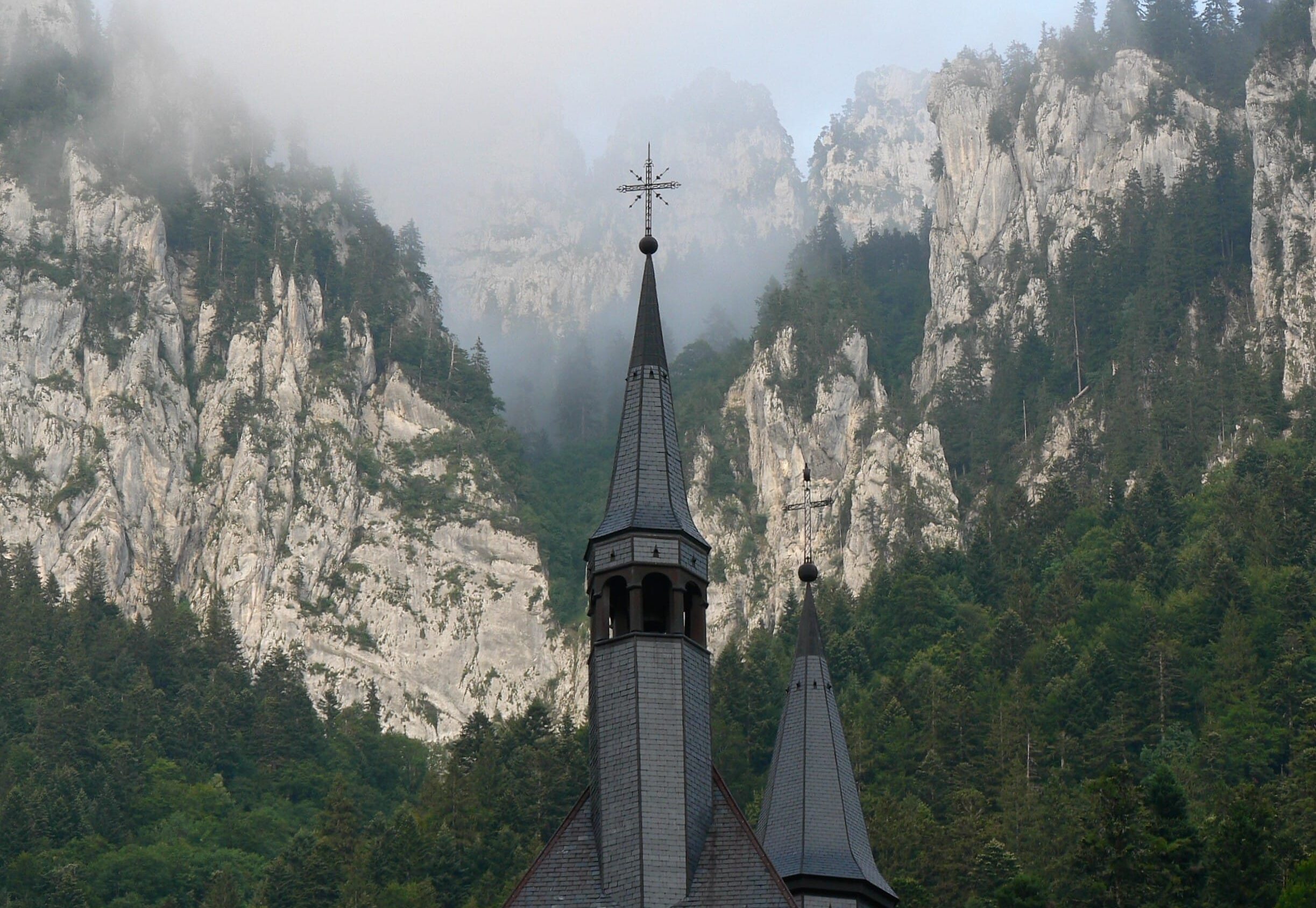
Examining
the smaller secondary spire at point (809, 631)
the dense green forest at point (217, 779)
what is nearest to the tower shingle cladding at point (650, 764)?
the smaller secondary spire at point (809, 631)

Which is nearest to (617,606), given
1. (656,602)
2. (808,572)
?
(656,602)

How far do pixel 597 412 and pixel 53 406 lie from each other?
45.9m

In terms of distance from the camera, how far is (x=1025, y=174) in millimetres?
143875

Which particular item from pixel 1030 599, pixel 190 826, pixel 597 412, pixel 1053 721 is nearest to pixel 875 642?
pixel 1030 599

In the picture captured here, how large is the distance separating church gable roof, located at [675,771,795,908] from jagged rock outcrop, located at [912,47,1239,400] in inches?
4084

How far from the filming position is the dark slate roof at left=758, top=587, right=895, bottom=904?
3666 cm

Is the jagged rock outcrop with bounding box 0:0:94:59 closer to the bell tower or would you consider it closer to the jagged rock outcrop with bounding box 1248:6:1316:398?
the jagged rock outcrop with bounding box 1248:6:1316:398

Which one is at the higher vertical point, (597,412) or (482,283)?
(482,283)

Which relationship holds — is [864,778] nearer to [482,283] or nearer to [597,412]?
[597,412]

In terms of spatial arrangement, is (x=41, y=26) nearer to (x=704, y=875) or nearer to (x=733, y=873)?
(x=704, y=875)

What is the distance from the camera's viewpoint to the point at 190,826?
87.1 meters

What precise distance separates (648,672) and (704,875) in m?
3.26

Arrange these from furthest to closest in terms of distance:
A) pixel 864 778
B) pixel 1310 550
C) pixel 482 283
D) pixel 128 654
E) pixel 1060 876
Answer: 1. pixel 482 283
2. pixel 128 654
3. pixel 1310 550
4. pixel 864 778
5. pixel 1060 876

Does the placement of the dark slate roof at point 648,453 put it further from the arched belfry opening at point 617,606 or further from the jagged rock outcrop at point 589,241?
the jagged rock outcrop at point 589,241
